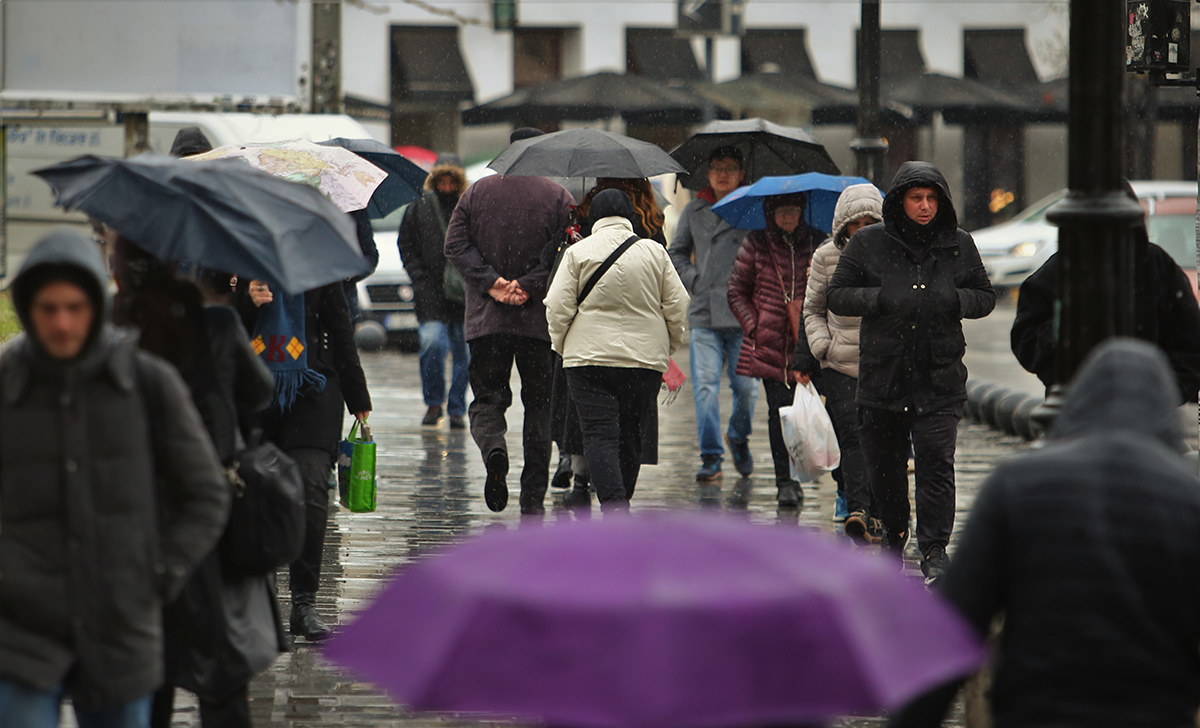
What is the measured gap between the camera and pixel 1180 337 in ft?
20.8

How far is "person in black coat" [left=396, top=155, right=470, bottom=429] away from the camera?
38.8 feet

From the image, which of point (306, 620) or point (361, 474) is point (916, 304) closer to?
point (361, 474)

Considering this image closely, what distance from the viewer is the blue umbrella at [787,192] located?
30.1 feet

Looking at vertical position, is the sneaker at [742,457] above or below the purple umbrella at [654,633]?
below

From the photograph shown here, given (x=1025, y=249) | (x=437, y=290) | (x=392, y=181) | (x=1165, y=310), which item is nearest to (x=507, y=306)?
(x=392, y=181)

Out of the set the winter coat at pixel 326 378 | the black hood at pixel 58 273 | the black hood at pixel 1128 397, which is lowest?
the winter coat at pixel 326 378

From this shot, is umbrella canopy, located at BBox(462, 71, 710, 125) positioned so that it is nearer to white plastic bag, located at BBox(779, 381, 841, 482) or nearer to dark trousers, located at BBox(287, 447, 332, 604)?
white plastic bag, located at BBox(779, 381, 841, 482)

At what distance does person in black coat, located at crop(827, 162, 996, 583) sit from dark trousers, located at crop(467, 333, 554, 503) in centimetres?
198

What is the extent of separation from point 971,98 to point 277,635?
27594 mm

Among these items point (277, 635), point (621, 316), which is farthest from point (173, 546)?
point (621, 316)

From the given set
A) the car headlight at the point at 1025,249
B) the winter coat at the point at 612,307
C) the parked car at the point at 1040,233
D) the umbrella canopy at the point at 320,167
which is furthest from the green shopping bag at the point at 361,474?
the car headlight at the point at 1025,249

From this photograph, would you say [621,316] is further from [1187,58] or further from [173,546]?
[173,546]

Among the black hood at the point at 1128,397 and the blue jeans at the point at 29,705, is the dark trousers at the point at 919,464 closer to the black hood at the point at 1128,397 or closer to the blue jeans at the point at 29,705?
the black hood at the point at 1128,397

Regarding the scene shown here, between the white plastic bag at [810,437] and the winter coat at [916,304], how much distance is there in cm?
109
